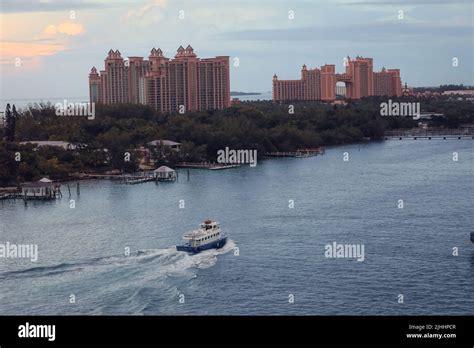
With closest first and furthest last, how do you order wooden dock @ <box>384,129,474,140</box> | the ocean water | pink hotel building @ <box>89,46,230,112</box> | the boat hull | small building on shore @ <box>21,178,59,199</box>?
the ocean water, the boat hull, small building on shore @ <box>21,178,59,199</box>, wooden dock @ <box>384,129,474,140</box>, pink hotel building @ <box>89,46,230,112</box>

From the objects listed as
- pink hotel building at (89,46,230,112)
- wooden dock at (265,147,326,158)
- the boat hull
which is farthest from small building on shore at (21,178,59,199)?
pink hotel building at (89,46,230,112)

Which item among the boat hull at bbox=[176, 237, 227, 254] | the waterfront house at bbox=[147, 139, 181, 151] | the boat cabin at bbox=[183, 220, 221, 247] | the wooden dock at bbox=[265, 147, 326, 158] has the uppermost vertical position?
the waterfront house at bbox=[147, 139, 181, 151]

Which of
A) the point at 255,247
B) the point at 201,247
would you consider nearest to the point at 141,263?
the point at 201,247

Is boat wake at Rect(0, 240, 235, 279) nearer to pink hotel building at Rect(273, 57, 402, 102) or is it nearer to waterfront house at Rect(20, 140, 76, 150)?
waterfront house at Rect(20, 140, 76, 150)

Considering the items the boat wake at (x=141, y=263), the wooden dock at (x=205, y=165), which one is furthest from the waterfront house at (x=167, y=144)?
the boat wake at (x=141, y=263)

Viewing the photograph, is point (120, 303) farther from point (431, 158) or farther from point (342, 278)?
point (431, 158)
